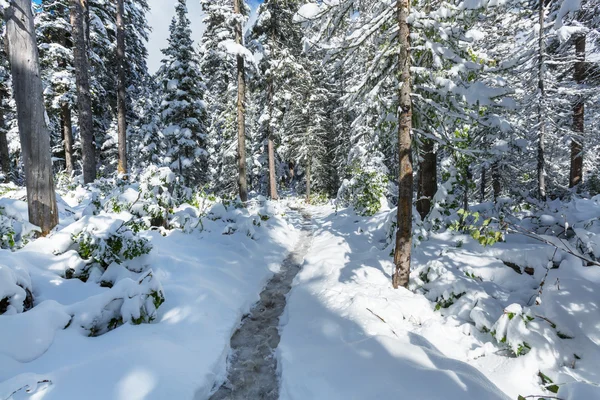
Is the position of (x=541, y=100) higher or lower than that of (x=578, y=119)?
higher

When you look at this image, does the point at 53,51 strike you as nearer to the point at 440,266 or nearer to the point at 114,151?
the point at 114,151

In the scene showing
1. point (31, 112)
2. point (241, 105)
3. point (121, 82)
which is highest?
point (121, 82)

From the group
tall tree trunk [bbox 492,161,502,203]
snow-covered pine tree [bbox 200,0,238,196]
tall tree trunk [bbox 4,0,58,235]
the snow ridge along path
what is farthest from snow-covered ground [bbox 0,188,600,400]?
snow-covered pine tree [bbox 200,0,238,196]

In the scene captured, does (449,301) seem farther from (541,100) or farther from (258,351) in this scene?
Answer: (541,100)

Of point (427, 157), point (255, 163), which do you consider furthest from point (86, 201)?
point (255, 163)

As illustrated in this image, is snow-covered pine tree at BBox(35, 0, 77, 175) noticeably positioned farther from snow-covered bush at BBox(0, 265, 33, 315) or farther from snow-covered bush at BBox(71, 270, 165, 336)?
snow-covered bush at BBox(71, 270, 165, 336)

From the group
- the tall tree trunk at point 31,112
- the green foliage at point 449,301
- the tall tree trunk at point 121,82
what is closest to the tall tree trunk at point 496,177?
the green foliage at point 449,301

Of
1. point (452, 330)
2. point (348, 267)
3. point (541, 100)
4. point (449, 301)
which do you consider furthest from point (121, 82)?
point (541, 100)

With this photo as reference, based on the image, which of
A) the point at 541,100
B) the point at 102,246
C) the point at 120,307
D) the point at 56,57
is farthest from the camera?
the point at 56,57

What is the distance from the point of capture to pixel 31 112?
4766 mm

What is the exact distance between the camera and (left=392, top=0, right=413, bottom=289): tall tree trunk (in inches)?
223

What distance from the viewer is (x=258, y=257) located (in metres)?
8.73

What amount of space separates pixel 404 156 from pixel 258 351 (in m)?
4.65

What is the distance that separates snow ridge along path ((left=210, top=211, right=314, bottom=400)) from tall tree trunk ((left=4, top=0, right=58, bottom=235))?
13.8 ft
